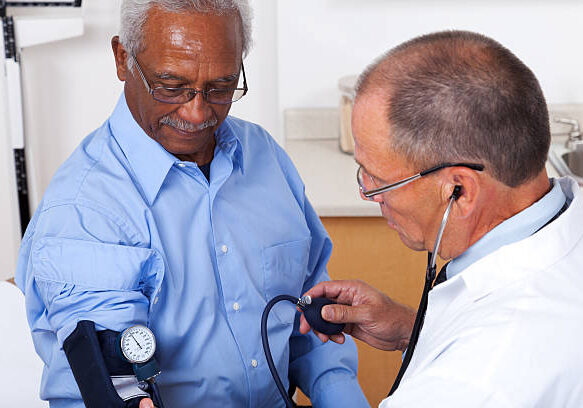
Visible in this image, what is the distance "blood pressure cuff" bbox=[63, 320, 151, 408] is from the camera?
1.03 metres

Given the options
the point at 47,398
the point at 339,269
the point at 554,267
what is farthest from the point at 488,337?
the point at 339,269

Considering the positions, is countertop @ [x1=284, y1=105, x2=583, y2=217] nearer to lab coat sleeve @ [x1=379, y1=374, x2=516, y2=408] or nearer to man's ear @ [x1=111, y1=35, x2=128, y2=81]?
man's ear @ [x1=111, y1=35, x2=128, y2=81]

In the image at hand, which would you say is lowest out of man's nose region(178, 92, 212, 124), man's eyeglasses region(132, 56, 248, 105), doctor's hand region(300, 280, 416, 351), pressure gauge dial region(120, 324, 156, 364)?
doctor's hand region(300, 280, 416, 351)

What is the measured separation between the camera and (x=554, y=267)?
979 millimetres

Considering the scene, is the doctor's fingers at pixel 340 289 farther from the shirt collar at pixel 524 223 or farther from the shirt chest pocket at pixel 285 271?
the shirt collar at pixel 524 223

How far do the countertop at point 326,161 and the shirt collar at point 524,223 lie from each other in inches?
37.3

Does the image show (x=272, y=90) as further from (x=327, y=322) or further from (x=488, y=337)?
(x=488, y=337)

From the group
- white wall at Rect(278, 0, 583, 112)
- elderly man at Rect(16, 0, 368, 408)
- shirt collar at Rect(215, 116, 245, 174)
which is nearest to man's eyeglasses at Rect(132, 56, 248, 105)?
elderly man at Rect(16, 0, 368, 408)

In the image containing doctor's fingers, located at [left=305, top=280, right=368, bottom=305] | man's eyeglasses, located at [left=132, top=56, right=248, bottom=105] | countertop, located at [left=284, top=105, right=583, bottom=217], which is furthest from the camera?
countertop, located at [left=284, top=105, right=583, bottom=217]

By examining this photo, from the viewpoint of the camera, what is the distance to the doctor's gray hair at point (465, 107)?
0.96 m

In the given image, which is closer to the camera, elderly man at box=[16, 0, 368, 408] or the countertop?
elderly man at box=[16, 0, 368, 408]

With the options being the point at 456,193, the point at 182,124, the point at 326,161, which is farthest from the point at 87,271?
the point at 326,161

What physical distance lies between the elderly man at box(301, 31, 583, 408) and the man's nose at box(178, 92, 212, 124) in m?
0.32

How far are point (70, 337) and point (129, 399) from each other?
126 mm
